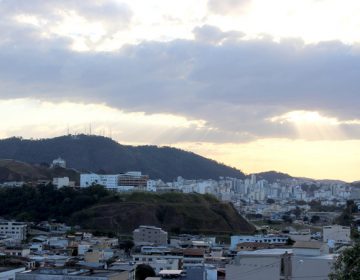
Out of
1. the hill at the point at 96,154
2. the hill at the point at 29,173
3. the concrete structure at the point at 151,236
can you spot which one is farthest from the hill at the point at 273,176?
the concrete structure at the point at 151,236

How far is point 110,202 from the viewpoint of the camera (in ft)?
149

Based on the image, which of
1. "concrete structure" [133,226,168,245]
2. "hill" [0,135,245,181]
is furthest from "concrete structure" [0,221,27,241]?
"hill" [0,135,245,181]

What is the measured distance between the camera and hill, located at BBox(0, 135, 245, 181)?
98.8 meters

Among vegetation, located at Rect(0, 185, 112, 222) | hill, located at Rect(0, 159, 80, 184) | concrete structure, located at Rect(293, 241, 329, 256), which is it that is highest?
hill, located at Rect(0, 159, 80, 184)

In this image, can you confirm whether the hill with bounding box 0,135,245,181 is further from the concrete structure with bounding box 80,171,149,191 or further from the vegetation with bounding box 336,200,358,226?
the vegetation with bounding box 336,200,358,226

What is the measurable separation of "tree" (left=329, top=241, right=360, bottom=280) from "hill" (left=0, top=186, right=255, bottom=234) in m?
36.2

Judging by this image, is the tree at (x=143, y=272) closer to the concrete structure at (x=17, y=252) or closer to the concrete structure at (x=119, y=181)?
the concrete structure at (x=17, y=252)

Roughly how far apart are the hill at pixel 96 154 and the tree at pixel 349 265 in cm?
8879

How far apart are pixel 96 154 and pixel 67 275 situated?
291 feet

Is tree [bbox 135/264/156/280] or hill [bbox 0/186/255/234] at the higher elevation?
hill [bbox 0/186/255/234]

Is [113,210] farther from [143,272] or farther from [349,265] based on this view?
[349,265]

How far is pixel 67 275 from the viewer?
14422mm

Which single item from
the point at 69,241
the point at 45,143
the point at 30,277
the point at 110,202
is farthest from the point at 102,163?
the point at 30,277

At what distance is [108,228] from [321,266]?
103ft
